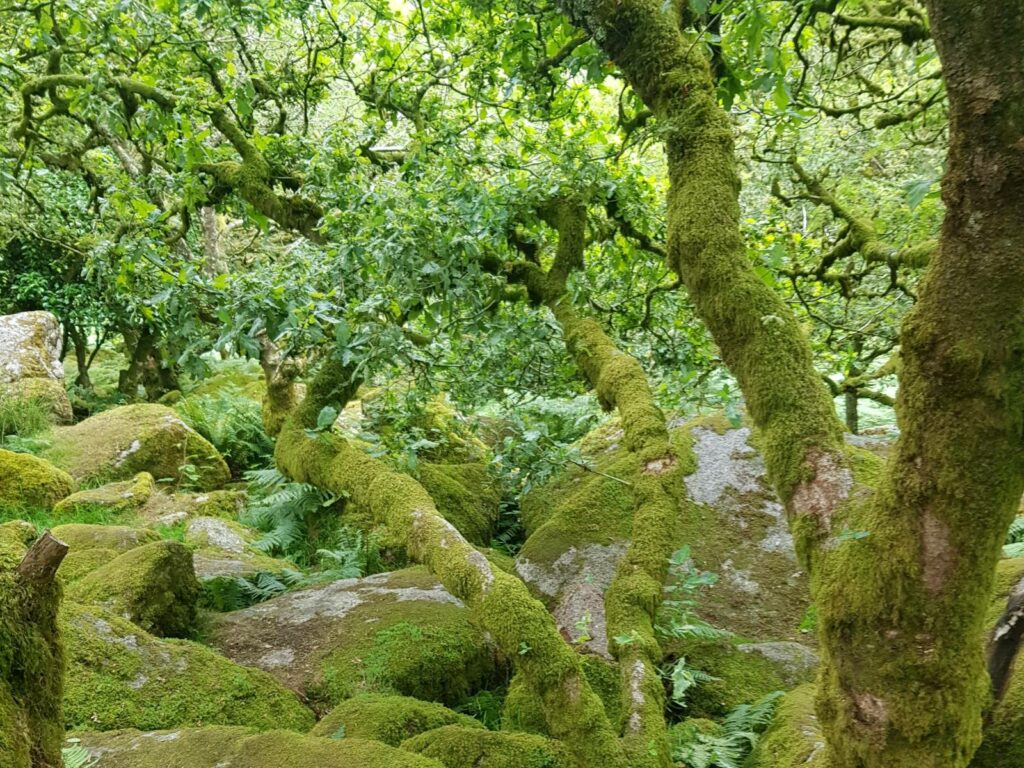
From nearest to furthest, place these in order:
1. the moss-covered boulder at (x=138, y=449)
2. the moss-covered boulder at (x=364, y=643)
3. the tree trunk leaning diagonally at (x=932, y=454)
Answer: the tree trunk leaning diagonally at (x=932, y=454) → the moss-covered boulder at (x=364, y=643) → the moss-covered boulder at (x=138, y=449)

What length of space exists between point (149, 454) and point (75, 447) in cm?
99

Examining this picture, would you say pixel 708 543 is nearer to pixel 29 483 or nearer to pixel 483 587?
pixel 483 587

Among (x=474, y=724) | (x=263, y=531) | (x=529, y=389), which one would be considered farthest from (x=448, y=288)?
(x=263, y=531)

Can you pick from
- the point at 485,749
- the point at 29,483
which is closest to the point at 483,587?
the point at 485,749

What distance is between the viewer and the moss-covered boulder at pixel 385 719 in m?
3.44

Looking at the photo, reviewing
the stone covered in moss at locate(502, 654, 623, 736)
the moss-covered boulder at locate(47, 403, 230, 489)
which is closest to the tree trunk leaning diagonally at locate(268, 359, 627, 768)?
the stone covered in moss at locate(502, 654, 623, 736)

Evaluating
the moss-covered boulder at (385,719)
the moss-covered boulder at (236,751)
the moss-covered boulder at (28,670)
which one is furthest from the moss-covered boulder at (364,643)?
the moss-covered boulder at (28,670)

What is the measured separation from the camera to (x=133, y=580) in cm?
451

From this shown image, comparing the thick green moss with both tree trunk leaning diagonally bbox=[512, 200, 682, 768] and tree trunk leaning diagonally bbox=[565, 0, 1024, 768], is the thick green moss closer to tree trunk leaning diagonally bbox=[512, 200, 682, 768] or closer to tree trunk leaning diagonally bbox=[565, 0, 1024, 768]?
tree trunk leaning diagonally bbox=[512, 200, 682, 768]

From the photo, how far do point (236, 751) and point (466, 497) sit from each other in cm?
497

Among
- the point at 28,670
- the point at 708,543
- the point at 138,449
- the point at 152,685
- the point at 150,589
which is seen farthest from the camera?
the point at 138,449

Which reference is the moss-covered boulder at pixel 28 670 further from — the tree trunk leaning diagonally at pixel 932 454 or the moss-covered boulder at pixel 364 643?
the moss-covered boulder at pixel 364 643

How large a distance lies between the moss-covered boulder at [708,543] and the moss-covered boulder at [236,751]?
6.96ft

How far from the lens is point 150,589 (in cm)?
452
